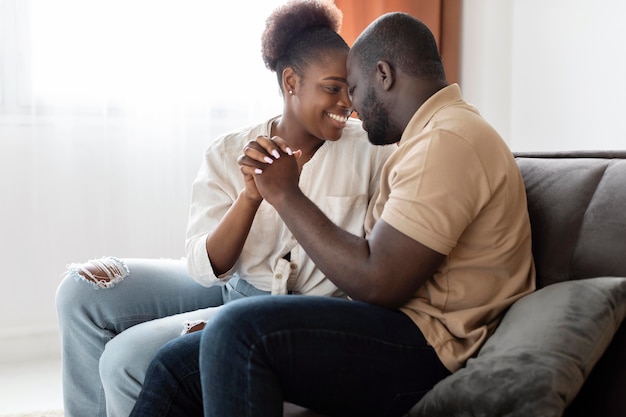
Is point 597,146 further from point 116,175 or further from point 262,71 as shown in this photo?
point 116,175

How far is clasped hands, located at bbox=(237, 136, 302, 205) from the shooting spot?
55.2 inches

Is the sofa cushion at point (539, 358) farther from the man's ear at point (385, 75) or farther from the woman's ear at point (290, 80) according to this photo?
the woman's ear at point (290, 80)

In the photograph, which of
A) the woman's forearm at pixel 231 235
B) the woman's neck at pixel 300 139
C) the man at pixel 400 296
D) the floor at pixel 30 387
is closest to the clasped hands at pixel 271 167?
the man at pixel 400 296

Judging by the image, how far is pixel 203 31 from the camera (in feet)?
9.71

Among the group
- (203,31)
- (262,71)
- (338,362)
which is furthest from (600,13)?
(338,362)

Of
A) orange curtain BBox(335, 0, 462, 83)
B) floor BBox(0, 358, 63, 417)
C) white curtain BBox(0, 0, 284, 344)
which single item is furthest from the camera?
orange curtain BBox(335, 0, 462, 83)

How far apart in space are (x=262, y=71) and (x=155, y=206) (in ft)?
2.37

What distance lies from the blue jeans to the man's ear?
45cm

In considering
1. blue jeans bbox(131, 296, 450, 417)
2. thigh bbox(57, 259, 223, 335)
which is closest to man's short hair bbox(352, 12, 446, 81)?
blue jeans bbox(131, 296, 450, 417)

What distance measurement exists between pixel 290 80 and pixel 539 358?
1.01 meters

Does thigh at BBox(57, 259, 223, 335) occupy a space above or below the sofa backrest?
below

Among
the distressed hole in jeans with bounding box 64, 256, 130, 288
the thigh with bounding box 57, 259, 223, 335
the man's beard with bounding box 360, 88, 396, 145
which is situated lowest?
the thigh with bounding box 57, 259, 223, 335

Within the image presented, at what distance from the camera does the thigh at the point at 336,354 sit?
45.4 inches

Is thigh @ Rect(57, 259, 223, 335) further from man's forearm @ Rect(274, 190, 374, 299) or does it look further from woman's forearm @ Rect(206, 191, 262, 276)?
man's forearm @ Rect(274, 190, 374, 299)
